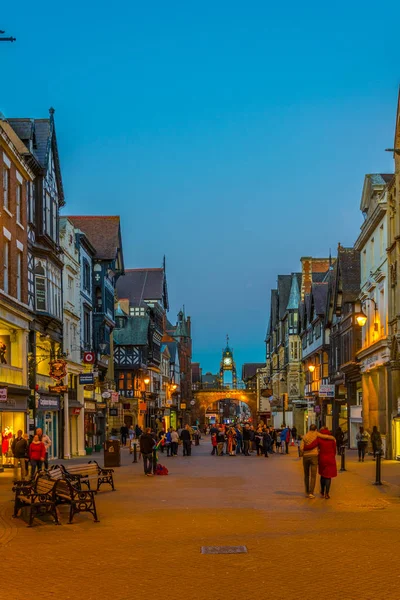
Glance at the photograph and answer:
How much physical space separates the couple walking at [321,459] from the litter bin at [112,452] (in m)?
13.1

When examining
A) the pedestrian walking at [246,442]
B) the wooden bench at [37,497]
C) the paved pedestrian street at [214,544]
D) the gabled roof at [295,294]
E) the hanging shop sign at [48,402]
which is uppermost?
the gabled roof at [295,294]

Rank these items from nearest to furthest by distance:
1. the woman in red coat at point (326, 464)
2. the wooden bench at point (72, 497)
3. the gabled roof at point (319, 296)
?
the wooden bench at point (72, 497), the woman in red coat at point (326, 464), the gabled roof at point (319, 296)

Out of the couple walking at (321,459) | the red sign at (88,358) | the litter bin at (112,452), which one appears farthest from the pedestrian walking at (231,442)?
the couple walking at (321,459)

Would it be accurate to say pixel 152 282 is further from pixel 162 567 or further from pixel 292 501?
pixel 162 567

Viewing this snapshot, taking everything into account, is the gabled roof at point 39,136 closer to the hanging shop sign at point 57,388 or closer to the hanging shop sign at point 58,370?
the hanging shop sign at point 58,370

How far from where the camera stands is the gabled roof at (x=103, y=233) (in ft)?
193

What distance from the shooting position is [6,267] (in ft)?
105

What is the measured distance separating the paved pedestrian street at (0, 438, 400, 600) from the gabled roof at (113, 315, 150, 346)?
190ft

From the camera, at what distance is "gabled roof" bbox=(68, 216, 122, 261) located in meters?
58.9

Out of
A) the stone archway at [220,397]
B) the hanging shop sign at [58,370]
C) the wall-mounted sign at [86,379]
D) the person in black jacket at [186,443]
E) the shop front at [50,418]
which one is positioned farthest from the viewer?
the stone archway at [220,397]

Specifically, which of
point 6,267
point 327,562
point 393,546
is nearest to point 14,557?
point 327,562

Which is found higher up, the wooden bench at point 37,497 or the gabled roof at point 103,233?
the gabled roof at point 103,233

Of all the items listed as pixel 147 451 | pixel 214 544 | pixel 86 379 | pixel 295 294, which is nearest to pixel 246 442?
pixel 86 379

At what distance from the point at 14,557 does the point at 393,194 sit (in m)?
25.5
